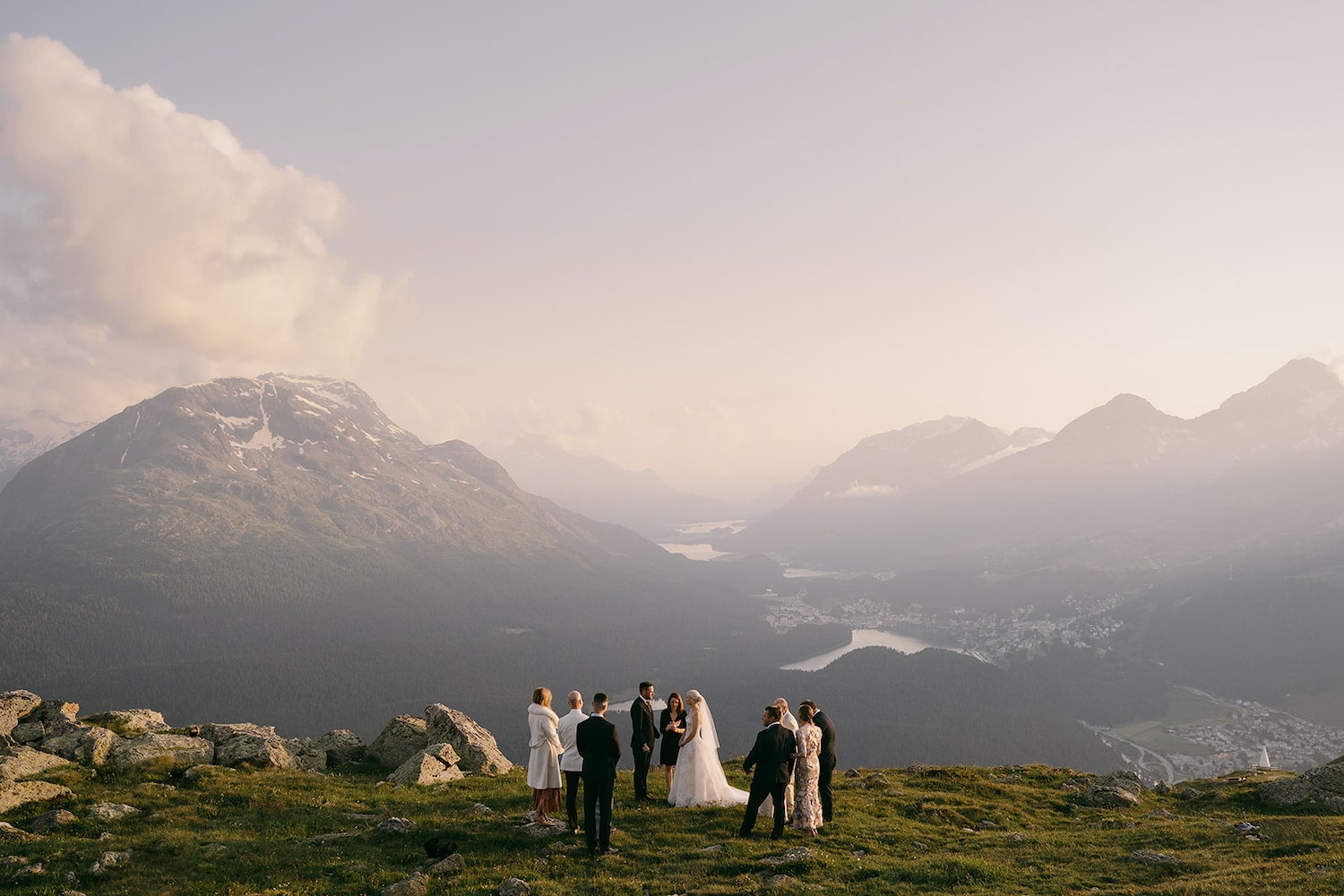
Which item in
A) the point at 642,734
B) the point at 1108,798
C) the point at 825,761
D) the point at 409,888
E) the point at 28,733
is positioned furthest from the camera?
the point at 1108,798

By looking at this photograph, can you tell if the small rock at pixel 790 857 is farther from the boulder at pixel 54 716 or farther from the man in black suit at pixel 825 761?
the boulder at pixel 54 716

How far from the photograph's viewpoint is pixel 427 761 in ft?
114

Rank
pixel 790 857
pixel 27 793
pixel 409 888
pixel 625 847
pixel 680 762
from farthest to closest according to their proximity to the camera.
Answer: pixel 680 762 < pixel 27 793 < pixel 625 847 < pixel 790 857 < pixel 409 888

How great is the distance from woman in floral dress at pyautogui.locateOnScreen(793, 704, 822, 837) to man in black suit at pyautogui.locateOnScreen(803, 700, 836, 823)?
99 cm

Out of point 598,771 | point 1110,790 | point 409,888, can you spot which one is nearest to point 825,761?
point 598,771

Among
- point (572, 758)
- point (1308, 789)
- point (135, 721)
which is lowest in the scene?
point (1308, 789)

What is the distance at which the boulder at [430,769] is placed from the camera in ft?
109

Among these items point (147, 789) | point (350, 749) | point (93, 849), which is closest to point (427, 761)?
point (350, 749)

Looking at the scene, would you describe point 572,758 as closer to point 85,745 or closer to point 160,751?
point 160,751

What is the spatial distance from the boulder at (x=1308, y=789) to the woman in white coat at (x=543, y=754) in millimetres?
37355

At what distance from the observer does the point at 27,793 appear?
2595 centimetres

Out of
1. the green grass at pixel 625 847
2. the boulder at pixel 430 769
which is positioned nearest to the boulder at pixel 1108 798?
the green grass at pixel 625 847

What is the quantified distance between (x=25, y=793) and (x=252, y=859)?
1288cm

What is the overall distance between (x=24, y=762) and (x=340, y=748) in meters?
14.6
